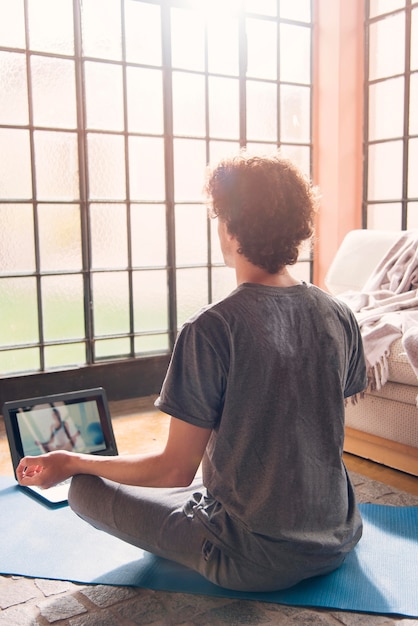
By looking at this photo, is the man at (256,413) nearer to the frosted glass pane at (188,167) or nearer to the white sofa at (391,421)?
the white sofa at (391,421)

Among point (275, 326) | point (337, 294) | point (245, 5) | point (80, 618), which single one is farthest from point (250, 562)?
point (245, 5)

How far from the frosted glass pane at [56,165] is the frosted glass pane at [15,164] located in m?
0.05

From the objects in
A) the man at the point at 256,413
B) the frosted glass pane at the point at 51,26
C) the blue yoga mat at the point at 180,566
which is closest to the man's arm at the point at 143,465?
the man at the point at 256,413

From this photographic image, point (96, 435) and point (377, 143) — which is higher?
point (377, 143)

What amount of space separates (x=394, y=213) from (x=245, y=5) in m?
1.47

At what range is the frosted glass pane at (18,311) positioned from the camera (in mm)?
3314

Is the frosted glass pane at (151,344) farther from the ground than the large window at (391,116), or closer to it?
closer to it

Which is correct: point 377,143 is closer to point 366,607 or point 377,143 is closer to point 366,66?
point 366,66

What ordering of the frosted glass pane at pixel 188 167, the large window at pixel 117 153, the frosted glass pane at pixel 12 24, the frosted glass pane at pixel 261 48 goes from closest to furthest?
the frosted glass pane at pixel 12 24 → the large window at pixel 117 153 → the frosted glass pane at pixel 188 167 → the frosted glass pane at pixel 261 48

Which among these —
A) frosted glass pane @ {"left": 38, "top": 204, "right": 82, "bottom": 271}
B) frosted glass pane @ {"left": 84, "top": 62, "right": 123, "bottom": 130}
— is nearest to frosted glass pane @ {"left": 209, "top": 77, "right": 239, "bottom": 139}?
frosted glass pane @ {"left": 84, "top": 62, "right": 123, "bottom": 130}

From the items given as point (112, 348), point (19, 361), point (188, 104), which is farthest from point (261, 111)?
point (19, 361)

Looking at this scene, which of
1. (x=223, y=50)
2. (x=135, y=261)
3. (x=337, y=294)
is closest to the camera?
(x=337, y=294)

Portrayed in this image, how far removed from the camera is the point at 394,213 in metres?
4.08

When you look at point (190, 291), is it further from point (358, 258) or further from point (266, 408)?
point (266, 408)
